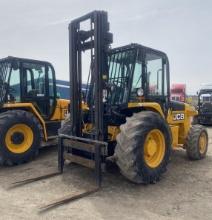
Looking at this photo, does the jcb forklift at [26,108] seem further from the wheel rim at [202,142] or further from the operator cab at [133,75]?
the wheel rim at [202,142]

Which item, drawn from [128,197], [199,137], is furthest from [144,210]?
[199,137]

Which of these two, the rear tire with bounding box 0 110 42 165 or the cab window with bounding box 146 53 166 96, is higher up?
the cab window with bounding box 146 53 166 96

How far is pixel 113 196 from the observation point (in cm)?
498

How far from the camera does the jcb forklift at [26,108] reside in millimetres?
7137

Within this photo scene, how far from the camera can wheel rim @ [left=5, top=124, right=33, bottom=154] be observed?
7172 millimetres

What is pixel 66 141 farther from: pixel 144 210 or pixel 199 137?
pixel 199 137

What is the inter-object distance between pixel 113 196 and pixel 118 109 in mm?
1662

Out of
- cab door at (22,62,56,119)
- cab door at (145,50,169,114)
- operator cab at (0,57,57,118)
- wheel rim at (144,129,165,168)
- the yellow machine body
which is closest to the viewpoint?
wheel rim at (144,129,165,168)

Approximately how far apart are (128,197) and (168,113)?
262 cm

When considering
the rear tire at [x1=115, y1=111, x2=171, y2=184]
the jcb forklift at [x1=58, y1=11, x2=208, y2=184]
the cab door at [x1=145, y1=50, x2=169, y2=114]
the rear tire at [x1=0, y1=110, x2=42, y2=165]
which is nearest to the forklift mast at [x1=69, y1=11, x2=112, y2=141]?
the jcb forklift at [x1=58, y1=11, x2=208, y2=184]

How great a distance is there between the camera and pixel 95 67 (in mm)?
5434

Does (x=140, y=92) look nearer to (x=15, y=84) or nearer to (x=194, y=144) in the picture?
(x=194, y=144)

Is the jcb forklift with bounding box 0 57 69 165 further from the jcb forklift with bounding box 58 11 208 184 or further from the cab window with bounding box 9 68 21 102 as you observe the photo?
the jcb forklift with bounding box 58 11 208 184

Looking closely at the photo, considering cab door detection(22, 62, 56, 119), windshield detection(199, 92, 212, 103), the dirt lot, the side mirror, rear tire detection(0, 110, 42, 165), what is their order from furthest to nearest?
1. windshield detection(199, 92, 212, 103)
2. cab door detection(22, 62, 56, 119)
3. rear tire detection(0, 110, 42, 165)
4. the side mirror
5. the dirt lot
